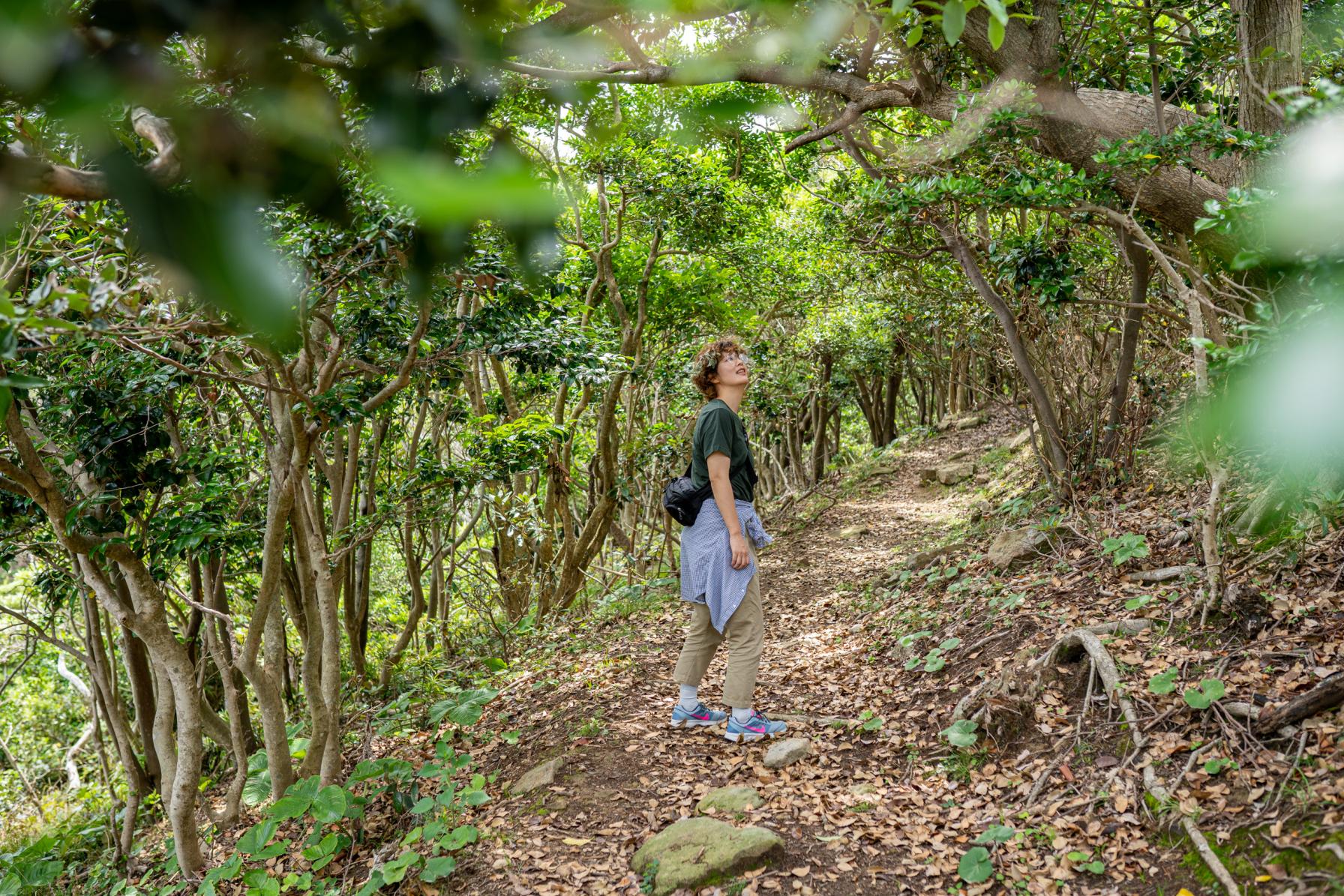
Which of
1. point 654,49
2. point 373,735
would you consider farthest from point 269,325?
point 373,735

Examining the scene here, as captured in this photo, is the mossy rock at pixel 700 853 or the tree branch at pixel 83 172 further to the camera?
the mossy rock at pixel 700 853

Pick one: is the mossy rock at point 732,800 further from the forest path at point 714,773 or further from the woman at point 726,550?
the woman at point 726,550

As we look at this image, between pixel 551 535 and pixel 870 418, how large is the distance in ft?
45.6

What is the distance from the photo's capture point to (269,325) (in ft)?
1.75

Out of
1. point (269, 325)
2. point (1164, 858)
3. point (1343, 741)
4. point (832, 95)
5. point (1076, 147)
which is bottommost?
point (1164, 858)

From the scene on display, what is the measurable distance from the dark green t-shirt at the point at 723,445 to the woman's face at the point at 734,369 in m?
0.11

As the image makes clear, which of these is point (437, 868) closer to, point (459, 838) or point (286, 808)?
point (459, 838)

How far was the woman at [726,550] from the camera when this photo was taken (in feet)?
12.4

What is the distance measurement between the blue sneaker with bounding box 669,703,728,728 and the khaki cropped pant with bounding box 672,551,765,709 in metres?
0.27

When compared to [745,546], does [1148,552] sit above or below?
below

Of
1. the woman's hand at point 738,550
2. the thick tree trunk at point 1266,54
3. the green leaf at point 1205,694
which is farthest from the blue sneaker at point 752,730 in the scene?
the thick tree trunk at point 1266,54

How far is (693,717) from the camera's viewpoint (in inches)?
170

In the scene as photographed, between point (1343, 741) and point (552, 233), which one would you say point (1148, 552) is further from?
point (552, 233)

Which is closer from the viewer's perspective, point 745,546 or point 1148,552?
point 745,546
